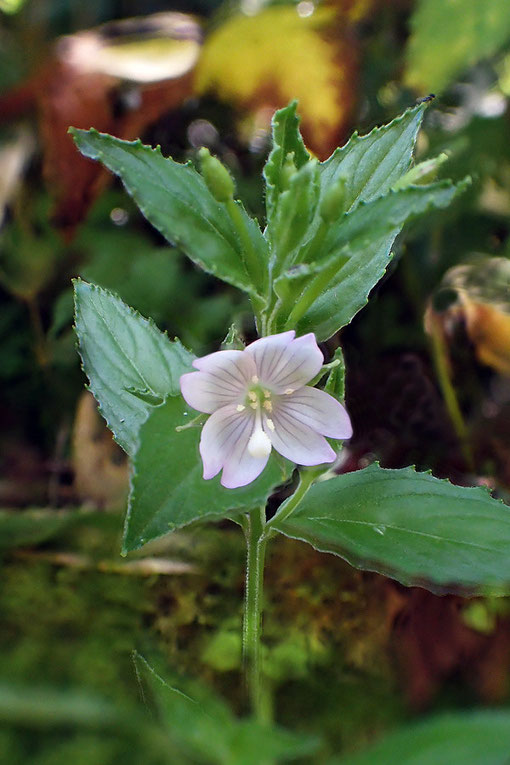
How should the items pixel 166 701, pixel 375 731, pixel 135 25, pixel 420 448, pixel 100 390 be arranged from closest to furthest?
1. pixel 166 701
2. pixel 100 390
3. pixel 375 731
4. pixel 420 448
5. pixel 135 25

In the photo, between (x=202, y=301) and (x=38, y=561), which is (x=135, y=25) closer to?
(x=202, y=301)

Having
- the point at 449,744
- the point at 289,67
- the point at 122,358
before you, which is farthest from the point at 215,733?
the point at 289,67

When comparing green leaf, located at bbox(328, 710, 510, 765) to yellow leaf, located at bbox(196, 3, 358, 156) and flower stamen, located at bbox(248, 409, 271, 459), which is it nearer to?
flower stamen, located at bbox(248, 409, 271, 459)

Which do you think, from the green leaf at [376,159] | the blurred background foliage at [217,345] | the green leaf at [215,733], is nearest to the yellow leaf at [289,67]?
the blurred background foliage at [217,345]

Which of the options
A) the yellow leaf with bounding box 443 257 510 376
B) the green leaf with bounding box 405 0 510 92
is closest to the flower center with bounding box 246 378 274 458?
the yellow leaf with bounding box 443 257 510 376

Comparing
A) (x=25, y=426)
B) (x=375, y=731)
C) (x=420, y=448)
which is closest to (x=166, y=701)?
(x=375, y=731)

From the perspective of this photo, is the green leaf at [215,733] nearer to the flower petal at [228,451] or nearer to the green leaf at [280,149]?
the flower petal at [228,451]
